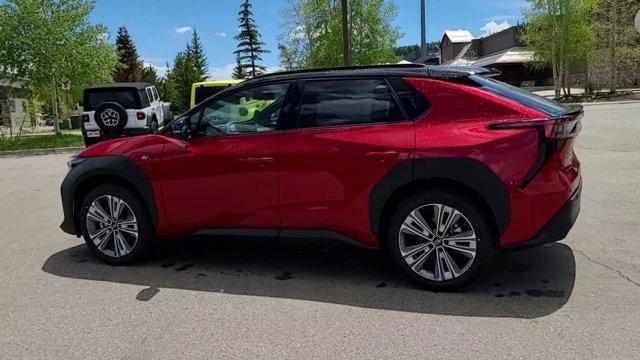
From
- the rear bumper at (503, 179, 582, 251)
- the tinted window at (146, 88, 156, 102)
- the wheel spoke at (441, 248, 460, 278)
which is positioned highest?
the tinted window at (146, 88, 156, 102)

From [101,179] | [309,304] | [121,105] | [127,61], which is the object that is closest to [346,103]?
[309,304]

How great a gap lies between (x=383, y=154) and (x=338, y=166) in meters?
0.36

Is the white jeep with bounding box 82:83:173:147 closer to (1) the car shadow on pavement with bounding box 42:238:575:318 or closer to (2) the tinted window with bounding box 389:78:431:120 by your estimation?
(1) the car shadow on pavement with bounding box 42:238:575:318

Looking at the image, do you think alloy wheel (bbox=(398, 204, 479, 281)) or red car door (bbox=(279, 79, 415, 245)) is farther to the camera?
red car door (bbox=(279, 79, 415, 245))

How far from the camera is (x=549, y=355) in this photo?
2.98 meters

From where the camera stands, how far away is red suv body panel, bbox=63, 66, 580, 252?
3656mm

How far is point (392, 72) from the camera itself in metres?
4.13

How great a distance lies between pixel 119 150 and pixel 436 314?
3.14m

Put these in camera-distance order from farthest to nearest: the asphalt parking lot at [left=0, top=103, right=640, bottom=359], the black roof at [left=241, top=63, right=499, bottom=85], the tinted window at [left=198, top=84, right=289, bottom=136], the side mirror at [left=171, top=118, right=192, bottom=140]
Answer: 1. the side mirror at [left=171, top=118, right=192, bottom=140]
2. the tinted window at [left=198, top=84, right=289, bottom=136]
3. the black roof at [left=241, top=63, right=499, bottom=85]
4. the asphalt parking lot at [left=0, top=103, right=640, bottom=359]

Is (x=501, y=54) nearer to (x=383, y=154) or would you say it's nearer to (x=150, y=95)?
(x=150, y=95)

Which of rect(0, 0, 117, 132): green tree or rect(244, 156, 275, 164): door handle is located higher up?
rect(0, 0, 117, 132): green tree

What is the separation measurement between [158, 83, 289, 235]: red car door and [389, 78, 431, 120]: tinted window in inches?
37.5

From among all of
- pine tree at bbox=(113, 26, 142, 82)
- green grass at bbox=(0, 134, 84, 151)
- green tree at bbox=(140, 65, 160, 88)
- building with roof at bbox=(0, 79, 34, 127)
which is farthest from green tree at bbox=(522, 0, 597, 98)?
green tree at bbox=(140, 65, 160, 88)

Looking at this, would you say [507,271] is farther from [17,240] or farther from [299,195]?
[17,240]
